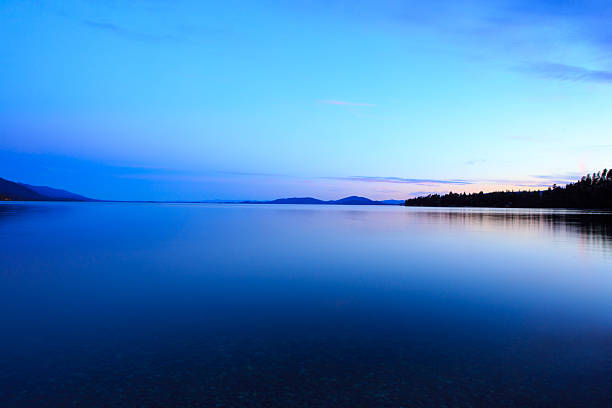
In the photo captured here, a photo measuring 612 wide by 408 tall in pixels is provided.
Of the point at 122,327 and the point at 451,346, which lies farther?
the point at 122,327

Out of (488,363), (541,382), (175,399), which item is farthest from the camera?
(488,363)

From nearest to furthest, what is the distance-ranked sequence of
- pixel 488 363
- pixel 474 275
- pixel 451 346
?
pixel 488 363 → pixel 451 346 → pixel 474 275

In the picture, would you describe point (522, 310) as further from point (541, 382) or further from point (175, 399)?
point (175, 399)

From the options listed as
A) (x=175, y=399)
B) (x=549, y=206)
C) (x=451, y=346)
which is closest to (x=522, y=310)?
(x=451, y=346)

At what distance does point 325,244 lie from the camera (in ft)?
93.7

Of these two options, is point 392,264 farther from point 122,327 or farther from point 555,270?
point 122,327

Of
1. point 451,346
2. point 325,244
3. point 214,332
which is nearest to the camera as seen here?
point 451,346

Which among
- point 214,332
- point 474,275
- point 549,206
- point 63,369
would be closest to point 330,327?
point 214,332

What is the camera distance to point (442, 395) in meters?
5.89

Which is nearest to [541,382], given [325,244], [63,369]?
[63,369]

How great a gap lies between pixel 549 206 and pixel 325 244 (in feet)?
644

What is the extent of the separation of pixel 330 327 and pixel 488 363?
3.47 metres

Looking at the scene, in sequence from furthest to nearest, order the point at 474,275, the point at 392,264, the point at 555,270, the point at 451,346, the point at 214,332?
the point at 392,264 < the point at 555,270 < the point at 474,275 < the point at 214,332 < the point at 451,346

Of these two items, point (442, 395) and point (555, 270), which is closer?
point (442, 395)
